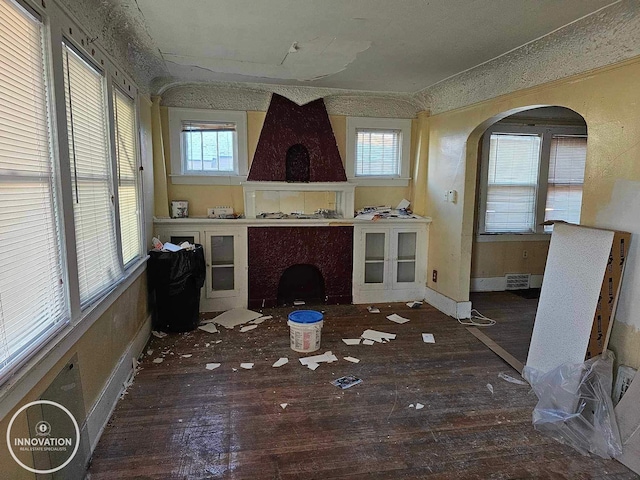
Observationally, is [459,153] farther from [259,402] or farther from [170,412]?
[170,412]

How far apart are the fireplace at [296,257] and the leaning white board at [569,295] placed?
2.28 m

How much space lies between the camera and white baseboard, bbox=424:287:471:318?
4.24 metres

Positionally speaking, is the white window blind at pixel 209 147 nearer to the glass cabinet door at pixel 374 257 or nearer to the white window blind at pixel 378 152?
the white window blind at pixel 378 152

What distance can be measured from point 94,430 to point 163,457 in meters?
A: 0.43

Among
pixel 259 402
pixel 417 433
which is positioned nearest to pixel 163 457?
pixel 259 402

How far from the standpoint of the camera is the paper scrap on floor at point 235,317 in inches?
159

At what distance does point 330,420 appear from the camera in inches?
95.8

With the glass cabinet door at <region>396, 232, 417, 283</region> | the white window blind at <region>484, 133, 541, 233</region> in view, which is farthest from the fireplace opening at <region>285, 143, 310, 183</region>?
the white window blind at <region>484, 133, 541, 233</region>

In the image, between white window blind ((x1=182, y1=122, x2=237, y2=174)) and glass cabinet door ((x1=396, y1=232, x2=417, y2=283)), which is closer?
white window blind ((x1=182, y1=122, x2=237, y2=174))

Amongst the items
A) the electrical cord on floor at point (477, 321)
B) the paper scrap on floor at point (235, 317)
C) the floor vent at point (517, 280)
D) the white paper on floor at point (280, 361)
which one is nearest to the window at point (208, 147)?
the paper scrap on floor at point (235, 317)

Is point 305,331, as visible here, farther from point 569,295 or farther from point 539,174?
point 539,174

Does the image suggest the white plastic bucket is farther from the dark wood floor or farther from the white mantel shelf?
the white mantel shelf

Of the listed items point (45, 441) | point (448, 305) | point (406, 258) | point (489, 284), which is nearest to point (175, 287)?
point (45, 441)

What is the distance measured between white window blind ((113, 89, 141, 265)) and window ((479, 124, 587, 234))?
4.02 metres
